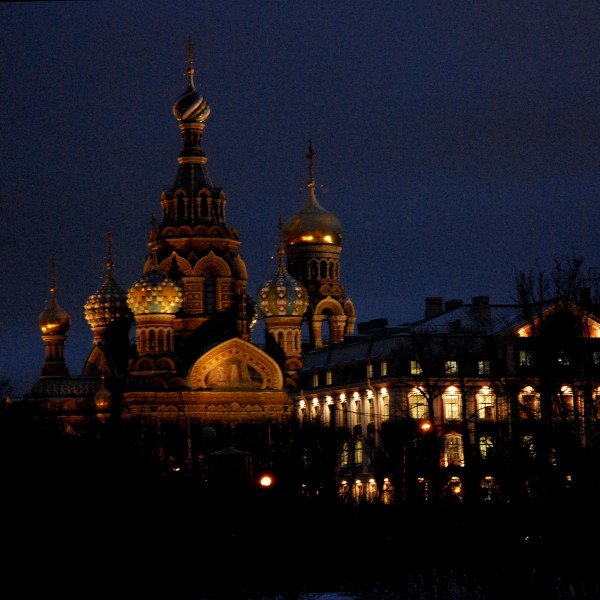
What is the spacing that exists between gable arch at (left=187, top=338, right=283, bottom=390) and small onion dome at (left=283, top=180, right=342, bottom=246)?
14.1m

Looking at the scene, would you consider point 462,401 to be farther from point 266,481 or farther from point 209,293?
point 209,293

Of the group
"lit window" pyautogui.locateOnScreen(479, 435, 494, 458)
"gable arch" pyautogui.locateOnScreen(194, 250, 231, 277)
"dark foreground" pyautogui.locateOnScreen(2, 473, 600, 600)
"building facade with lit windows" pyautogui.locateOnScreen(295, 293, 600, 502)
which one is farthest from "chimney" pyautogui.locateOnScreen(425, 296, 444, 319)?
"dark foreground" pyautogui.locateOnScreen(2, 473, 600, 600)

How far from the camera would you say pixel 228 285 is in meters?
74.3

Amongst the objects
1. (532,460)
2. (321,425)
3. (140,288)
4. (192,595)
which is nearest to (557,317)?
(532,460)

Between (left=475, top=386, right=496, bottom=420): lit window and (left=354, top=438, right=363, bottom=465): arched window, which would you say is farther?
(left=354, top=438, right=363, bottom=465): arched window

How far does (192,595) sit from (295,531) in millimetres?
4105

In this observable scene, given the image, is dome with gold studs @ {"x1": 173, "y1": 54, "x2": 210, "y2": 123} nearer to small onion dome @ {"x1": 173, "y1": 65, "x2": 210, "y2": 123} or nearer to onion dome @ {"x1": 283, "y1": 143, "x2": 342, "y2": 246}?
small onion dome @ {"x1": 173, "y1": 65, "x2": 210, "y2": 123}

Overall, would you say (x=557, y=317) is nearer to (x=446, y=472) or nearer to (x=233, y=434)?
(x=446, y=472)

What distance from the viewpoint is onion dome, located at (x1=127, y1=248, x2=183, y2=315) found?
230ft

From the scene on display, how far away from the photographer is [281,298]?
237ft

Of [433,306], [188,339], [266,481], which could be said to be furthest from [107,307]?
[266,481]

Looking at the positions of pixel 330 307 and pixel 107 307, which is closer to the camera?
pixel 107 307

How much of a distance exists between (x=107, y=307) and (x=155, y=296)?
887cm

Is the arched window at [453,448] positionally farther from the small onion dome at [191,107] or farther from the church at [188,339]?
the small onion dome at [191,107]
